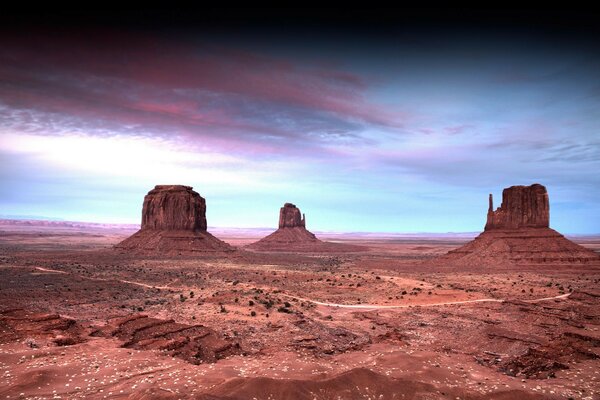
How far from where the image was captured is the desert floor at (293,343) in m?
16.1

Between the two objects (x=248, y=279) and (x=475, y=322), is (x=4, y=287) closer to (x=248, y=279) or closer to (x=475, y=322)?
(x=248, y=279)

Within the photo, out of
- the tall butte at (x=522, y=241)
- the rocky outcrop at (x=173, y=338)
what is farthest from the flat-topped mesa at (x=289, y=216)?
the rocky outcrop at (x=173, y=338)

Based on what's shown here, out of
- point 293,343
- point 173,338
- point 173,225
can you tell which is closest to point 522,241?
point 293,343

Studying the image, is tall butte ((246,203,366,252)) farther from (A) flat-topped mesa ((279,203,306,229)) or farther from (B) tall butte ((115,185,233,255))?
(B) tall butte ((115,185,233,255))

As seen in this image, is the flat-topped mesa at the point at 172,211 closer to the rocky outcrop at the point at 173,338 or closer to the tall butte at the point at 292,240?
the tall butte at the point at 292,240

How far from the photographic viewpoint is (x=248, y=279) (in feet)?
187

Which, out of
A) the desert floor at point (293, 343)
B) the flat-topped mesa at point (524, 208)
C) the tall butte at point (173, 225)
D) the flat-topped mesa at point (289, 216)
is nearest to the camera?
the desert floor at point (293, 343)

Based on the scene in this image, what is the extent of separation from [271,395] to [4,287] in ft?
141

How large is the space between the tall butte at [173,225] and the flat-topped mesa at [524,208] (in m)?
77.6

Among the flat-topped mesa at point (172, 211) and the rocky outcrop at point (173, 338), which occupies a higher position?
the flat-topped mesa at point (172, 211)

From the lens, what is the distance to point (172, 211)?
370ft

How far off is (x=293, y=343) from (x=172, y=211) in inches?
3813

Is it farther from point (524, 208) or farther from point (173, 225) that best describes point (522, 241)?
point (173, 225)

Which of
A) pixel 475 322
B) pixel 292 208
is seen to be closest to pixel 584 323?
pixel 475 322
